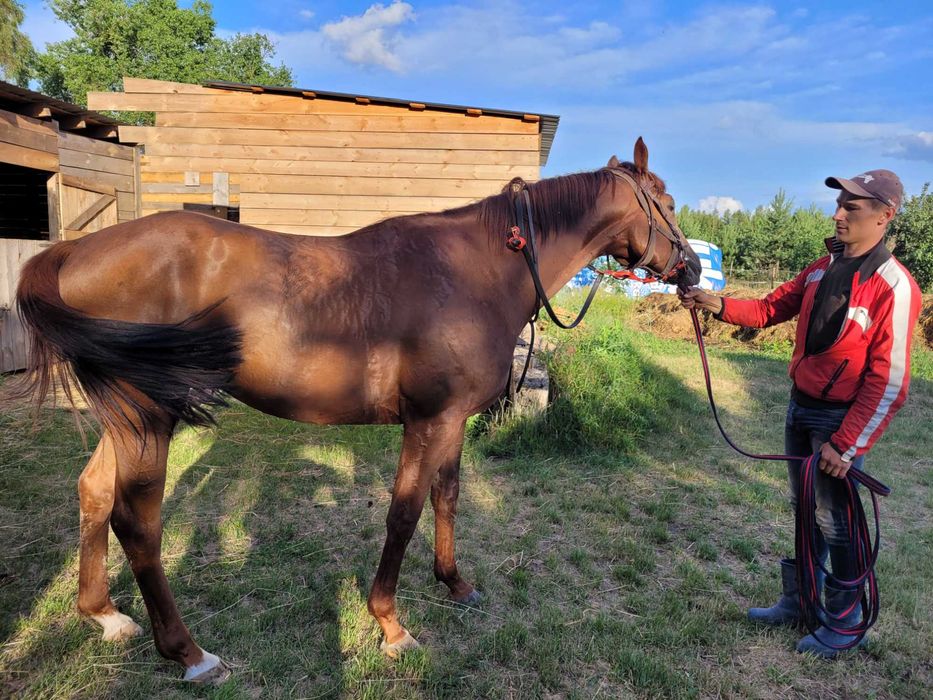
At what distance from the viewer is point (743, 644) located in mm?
2736

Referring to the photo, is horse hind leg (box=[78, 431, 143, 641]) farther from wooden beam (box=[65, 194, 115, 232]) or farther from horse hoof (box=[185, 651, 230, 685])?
wooden beam (box=[65, 194, 115, 232])

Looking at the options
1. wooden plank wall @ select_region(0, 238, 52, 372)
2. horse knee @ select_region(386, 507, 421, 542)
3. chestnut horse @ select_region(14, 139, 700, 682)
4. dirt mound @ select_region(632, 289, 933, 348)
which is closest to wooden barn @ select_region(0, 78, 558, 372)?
wooden plank wall @ select_region(0, 238, 52, 372)

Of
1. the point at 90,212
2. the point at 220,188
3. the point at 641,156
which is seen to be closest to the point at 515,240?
the point at 641,156

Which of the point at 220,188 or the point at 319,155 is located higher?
the point at 319,155

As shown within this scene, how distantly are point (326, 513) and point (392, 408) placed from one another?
182 cm

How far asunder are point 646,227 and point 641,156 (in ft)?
1.23

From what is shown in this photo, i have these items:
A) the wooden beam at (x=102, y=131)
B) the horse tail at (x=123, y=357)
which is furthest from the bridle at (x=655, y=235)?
the wooden beam at (x=102, y=131)

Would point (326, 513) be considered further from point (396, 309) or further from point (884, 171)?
point (884, 171)

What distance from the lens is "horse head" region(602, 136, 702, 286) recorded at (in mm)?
2877

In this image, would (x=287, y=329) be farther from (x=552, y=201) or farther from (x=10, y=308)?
(x=10, y=308)

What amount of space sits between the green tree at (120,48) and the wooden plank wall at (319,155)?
26887 millimetres

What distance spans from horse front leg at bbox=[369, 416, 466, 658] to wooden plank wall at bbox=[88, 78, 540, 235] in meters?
6.69

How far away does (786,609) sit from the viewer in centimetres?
292

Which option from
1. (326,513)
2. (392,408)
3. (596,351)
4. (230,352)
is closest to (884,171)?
(392,408)
